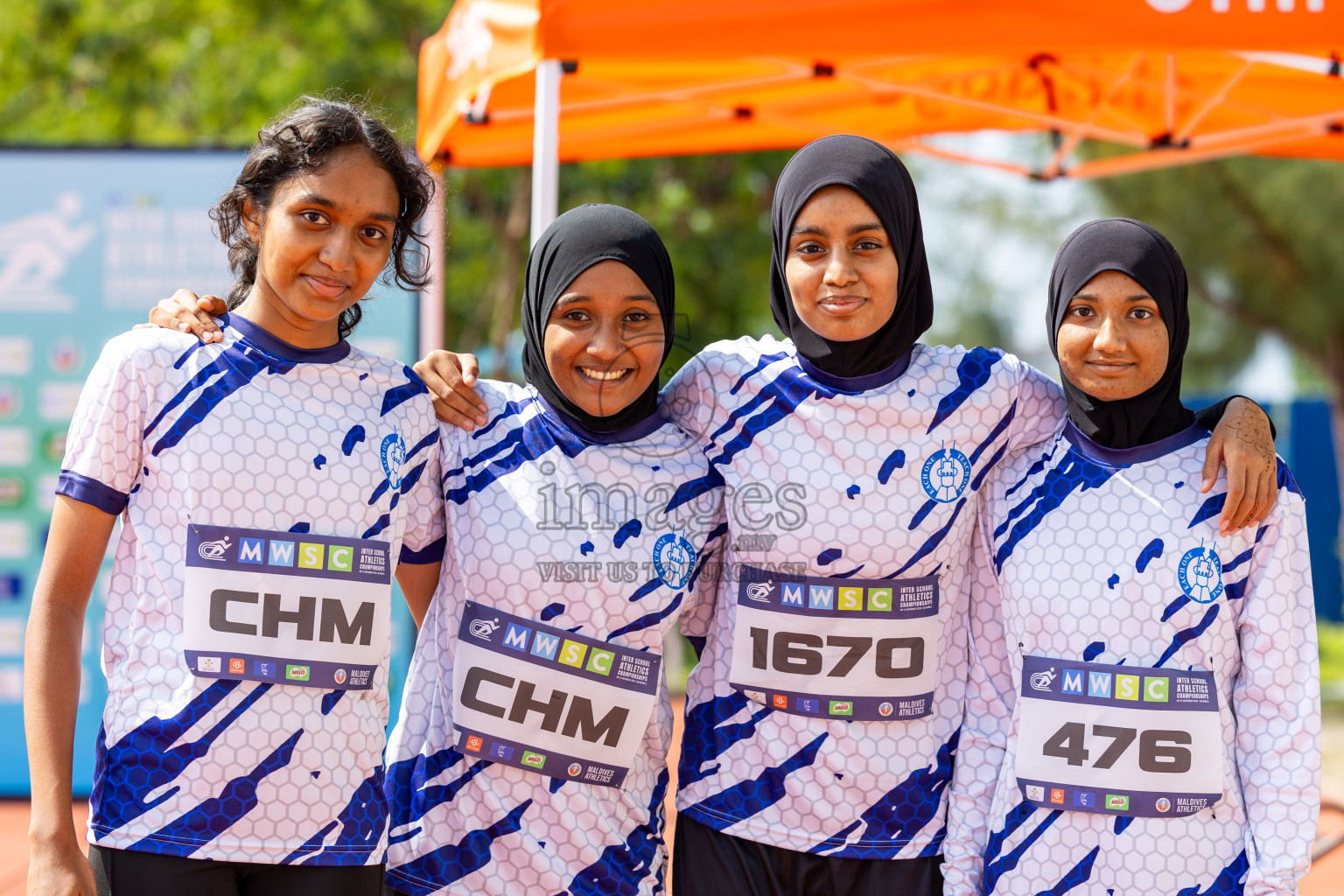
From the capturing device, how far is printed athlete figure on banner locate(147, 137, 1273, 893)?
233 cm

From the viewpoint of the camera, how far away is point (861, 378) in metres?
2.42

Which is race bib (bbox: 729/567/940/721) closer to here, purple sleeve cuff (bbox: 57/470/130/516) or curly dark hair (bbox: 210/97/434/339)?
curly dark hair (bbox: 210/97/434/339)

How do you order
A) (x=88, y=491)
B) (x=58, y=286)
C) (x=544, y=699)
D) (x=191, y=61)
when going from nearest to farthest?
(x=88, y=491), (x=544, y=699), (x=58, y=286), (x=191, y=61)

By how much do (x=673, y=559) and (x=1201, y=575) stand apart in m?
1.00

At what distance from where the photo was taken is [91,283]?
198 inches

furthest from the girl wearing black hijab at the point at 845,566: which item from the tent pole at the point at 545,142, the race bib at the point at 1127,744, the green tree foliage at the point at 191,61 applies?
the green tree foliage at the point at 191,61

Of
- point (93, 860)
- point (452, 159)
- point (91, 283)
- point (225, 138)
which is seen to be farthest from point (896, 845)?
point (225, 138)

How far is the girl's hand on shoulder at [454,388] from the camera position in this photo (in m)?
2.45

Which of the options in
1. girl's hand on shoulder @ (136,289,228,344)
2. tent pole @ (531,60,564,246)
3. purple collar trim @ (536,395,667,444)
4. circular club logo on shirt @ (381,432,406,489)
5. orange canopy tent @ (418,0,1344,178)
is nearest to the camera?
girl's hand on shoulder @ (136,289,228,344)

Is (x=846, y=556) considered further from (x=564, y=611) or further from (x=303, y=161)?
(x=303, y=161)

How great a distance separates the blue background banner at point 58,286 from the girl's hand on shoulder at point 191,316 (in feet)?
9.08

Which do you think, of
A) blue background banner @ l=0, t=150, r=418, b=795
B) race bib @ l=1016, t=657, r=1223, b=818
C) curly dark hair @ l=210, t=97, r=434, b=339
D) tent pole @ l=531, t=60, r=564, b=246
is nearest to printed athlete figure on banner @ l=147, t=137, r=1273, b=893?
race bib @ l=1016, t=657, r=1223, b=818

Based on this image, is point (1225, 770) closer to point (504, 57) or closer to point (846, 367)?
point (846, 367)

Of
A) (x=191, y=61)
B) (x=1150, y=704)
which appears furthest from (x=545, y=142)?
(x=191, y=61)
